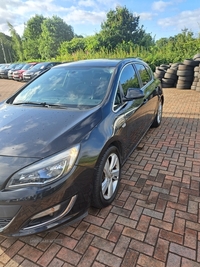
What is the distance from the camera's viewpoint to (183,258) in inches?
65.2

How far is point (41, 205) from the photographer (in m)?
1.57

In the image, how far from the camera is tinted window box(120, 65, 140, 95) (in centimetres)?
276

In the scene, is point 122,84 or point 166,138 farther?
point 166,138

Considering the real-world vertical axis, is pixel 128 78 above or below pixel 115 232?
above

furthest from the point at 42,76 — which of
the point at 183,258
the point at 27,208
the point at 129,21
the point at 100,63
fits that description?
the point at 129,21

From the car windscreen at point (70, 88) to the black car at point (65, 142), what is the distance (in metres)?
0.01

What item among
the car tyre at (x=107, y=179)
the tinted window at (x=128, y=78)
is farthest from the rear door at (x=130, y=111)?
the car tyre at (x=107, y=179)

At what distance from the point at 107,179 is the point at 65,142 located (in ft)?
2.45

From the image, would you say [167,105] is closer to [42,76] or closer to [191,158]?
[191,158]

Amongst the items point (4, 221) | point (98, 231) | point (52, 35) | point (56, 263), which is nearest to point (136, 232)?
point (98, 231)

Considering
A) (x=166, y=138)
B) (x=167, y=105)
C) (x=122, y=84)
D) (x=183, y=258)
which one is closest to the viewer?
(x=183, y=258)

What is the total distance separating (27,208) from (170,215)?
147 cm

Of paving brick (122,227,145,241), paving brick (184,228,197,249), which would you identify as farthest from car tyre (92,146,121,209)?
paving brick (184,228,197,249)

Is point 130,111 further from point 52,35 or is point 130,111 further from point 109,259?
point 52,35
